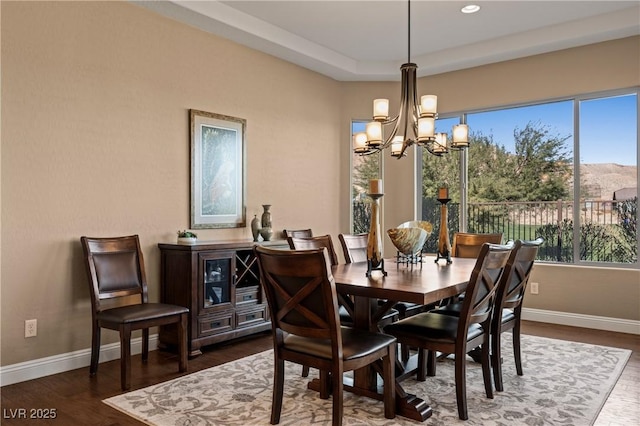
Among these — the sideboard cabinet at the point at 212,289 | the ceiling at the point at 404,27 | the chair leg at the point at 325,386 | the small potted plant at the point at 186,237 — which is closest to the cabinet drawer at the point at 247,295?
the sideboard cabinet at the point at 212,289

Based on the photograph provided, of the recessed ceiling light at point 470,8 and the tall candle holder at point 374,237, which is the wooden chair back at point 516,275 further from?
the recessed ceiling light at point 470,8

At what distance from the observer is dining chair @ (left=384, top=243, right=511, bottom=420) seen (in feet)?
8.59

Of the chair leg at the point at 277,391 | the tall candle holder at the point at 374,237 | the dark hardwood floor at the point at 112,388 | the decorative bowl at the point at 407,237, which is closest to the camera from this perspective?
the chair leg at the point at 277,391

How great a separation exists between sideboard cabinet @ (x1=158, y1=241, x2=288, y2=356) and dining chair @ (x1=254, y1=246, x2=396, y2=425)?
1545 millimetres

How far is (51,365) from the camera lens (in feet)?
11.3

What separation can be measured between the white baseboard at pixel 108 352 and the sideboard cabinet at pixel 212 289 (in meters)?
0.43

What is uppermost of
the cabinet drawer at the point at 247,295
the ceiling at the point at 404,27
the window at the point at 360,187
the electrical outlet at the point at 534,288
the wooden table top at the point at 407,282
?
the ceiling at the point at 404,27

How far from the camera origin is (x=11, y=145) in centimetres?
327

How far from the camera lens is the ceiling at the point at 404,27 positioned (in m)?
4.35

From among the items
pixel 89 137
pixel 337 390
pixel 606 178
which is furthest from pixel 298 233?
pixel 606 178

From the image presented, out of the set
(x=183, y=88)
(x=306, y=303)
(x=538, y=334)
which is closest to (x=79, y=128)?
(x=183, y=88)

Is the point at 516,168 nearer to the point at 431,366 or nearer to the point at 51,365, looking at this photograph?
the point at 431,366

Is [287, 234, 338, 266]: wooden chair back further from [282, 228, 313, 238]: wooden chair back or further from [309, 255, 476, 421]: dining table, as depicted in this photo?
[282, 228, 313, 238]: wooden chair back

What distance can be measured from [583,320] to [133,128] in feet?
15.9
